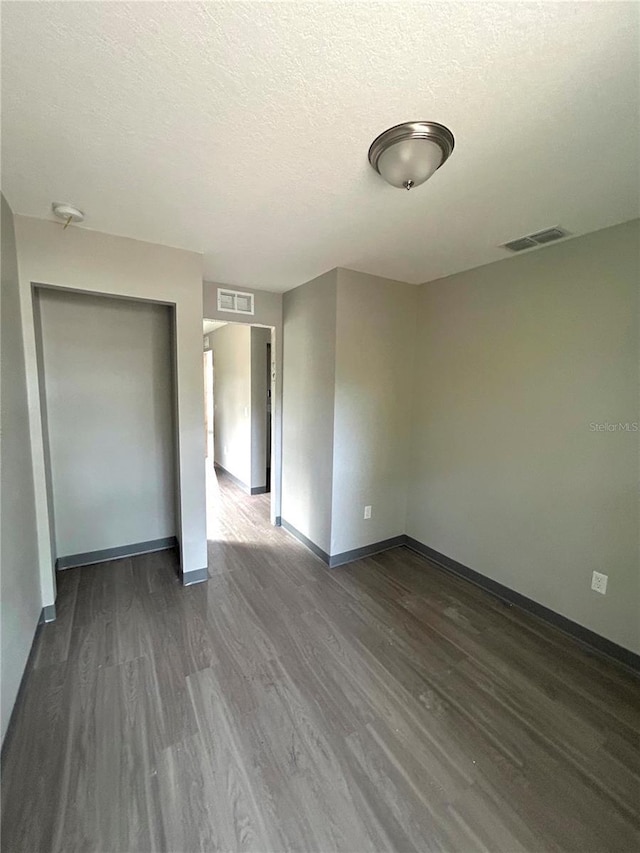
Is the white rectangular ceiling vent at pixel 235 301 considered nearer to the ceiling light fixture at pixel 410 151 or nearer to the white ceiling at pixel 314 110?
the white ceiling at pixel 314 110

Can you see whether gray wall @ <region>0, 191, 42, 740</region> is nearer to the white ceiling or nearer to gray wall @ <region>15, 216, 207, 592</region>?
gray wall @ <region>15, 216, 207, 592</region>

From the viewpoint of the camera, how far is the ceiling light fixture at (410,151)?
122 centimetres

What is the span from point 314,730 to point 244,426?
3.63 m

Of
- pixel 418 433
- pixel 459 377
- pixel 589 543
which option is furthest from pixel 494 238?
pixel 589 543

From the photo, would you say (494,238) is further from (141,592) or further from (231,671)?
(141,592)

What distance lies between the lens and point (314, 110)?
1148 mm

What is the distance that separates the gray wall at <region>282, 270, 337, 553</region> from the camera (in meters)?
Answer: 2.83

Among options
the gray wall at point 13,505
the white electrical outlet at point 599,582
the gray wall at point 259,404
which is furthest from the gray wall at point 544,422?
A: the gray wall at point 13,505

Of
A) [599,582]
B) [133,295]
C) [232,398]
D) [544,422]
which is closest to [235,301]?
[133,295]

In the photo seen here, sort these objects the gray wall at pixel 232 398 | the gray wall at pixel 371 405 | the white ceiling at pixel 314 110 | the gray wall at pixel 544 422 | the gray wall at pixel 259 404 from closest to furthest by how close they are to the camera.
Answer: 1. the white ceiling at pixel 314 110
2. the gray wall at pixel 544 422
3. the gray wall at pixel 371 405
4. the gray wall at pixel 259 404
5. the gray wall at pixel 232 398

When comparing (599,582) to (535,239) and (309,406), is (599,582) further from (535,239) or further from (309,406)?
(309,406)

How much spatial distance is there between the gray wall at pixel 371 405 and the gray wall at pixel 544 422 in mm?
258

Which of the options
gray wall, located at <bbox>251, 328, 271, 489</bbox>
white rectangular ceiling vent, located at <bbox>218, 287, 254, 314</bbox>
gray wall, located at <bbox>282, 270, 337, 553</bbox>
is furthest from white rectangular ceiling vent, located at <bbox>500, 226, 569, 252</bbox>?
gray wall, located at <bbox>251, 328, 271, 489</bbox>

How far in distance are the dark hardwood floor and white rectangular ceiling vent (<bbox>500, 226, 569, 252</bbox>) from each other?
2444 millimetres
